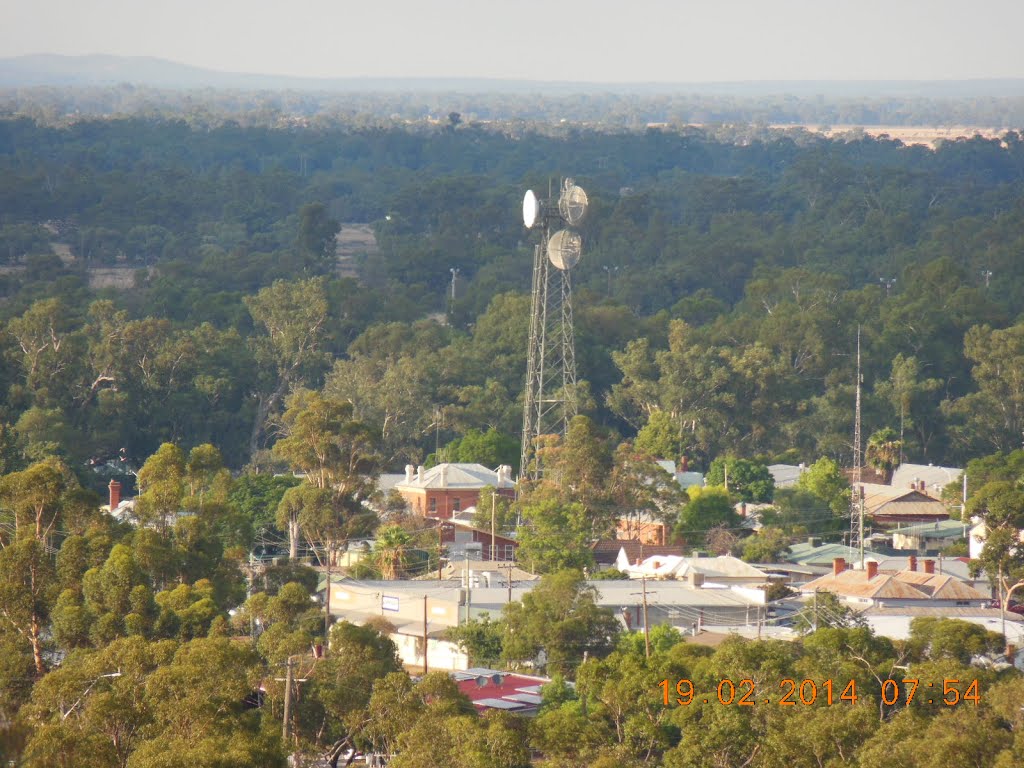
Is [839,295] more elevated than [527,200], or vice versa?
[527,200]

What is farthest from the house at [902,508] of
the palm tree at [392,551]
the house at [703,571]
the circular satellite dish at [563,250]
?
the palm tree at [392,551]

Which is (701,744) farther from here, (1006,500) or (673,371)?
(673,371)

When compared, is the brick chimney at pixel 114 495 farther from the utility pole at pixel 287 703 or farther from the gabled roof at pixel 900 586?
the utility pole at pixel 287 703

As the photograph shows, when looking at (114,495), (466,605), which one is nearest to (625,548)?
(114,495)

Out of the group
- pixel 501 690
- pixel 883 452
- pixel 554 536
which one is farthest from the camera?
pixel 883 452

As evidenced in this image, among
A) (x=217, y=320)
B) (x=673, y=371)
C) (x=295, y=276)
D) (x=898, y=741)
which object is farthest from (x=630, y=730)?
(x=295, y=276)

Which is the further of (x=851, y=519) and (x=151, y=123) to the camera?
(x=151, y=123)
